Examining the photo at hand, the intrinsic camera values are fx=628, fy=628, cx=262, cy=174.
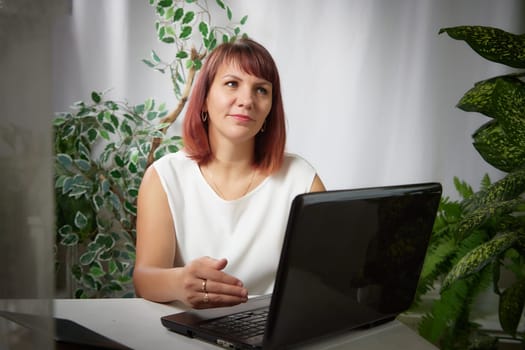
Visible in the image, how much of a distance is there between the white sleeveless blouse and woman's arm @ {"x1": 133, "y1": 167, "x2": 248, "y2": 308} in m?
0.05

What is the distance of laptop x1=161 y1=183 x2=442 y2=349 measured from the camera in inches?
33.0

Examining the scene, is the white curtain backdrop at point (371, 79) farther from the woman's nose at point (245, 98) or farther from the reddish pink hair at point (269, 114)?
the woman's nose at point (245, 98)

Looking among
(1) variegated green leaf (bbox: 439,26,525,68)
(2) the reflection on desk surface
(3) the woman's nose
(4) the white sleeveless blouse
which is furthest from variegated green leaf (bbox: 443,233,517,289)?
(2) the reflection on desk surface

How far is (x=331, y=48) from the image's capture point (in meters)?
2.66

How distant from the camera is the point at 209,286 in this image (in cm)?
117

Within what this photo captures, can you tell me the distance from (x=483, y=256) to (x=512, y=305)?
A: 386mm

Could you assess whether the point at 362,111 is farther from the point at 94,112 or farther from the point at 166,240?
the point at 166,240

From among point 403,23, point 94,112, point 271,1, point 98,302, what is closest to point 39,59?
point 98,302

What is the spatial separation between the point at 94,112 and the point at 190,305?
133 centimetres

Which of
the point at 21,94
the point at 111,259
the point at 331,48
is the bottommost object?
the point at 111,259

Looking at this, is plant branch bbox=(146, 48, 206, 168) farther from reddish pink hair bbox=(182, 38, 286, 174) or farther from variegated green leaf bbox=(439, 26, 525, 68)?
variegated green leaf bbox=(439, 26, 525, 68)

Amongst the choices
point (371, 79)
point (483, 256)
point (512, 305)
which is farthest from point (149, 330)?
point (371, 79)

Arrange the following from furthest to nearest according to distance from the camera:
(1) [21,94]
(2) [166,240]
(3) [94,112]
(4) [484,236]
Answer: (3) [94,112], (4) [484,236], (2) [166,240], (1) [21,94]

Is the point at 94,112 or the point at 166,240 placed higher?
the point at 94,112
